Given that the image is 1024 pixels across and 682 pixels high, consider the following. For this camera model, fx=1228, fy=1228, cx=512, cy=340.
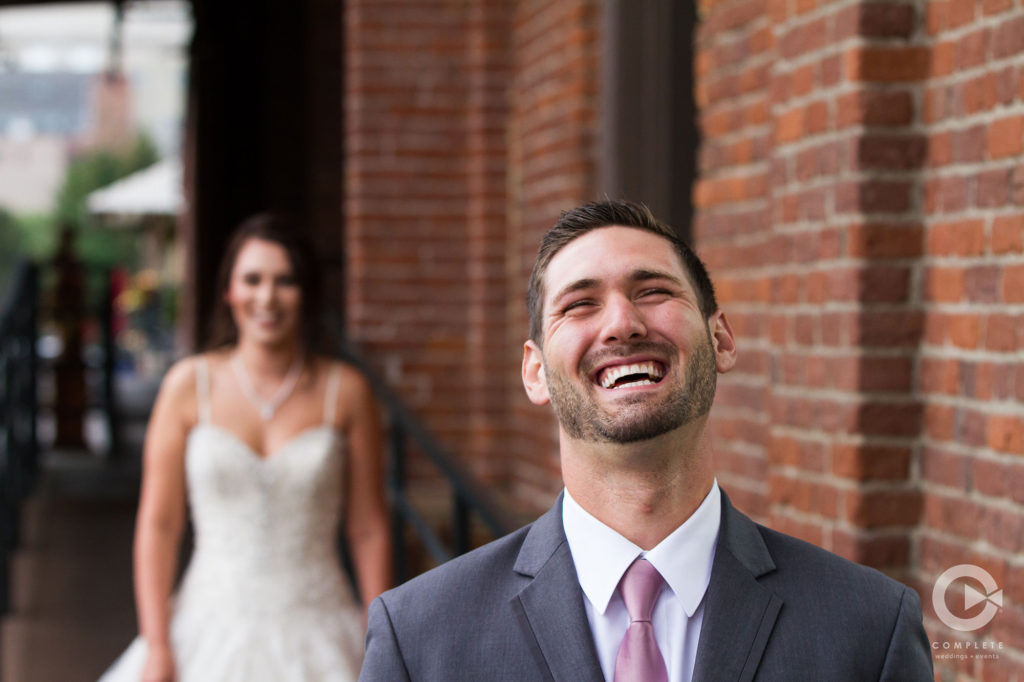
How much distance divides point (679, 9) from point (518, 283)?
6.40 ft

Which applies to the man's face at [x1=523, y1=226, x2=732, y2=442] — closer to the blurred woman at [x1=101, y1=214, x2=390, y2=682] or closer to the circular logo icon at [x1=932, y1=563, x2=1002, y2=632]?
the circular logo icon at [x1=932, y1=563, x2=1002, y2=632]

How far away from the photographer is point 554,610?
152cm

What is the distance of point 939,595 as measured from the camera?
8.79ft

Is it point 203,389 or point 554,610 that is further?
point 203,389

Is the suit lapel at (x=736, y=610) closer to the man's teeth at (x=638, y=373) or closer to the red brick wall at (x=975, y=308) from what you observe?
the man's teeth at (x=638, y=373)

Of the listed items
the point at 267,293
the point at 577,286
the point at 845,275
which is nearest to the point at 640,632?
the point at 577,286

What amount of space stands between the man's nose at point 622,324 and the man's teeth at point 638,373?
0.12 ft

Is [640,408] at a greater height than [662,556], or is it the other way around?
[640,408]

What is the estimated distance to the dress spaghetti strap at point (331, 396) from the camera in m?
4.05

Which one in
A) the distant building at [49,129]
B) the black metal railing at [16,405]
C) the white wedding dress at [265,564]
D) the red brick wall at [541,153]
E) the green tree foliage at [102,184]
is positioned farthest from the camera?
the distant building at [49,129]

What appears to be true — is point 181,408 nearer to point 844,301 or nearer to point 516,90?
point 844,301

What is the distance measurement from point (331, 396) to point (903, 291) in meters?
2.00

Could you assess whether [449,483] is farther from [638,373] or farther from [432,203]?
[638,373]

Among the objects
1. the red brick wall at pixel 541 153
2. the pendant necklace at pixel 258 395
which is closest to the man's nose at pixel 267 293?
the pendant necklace at pixel 258 395
